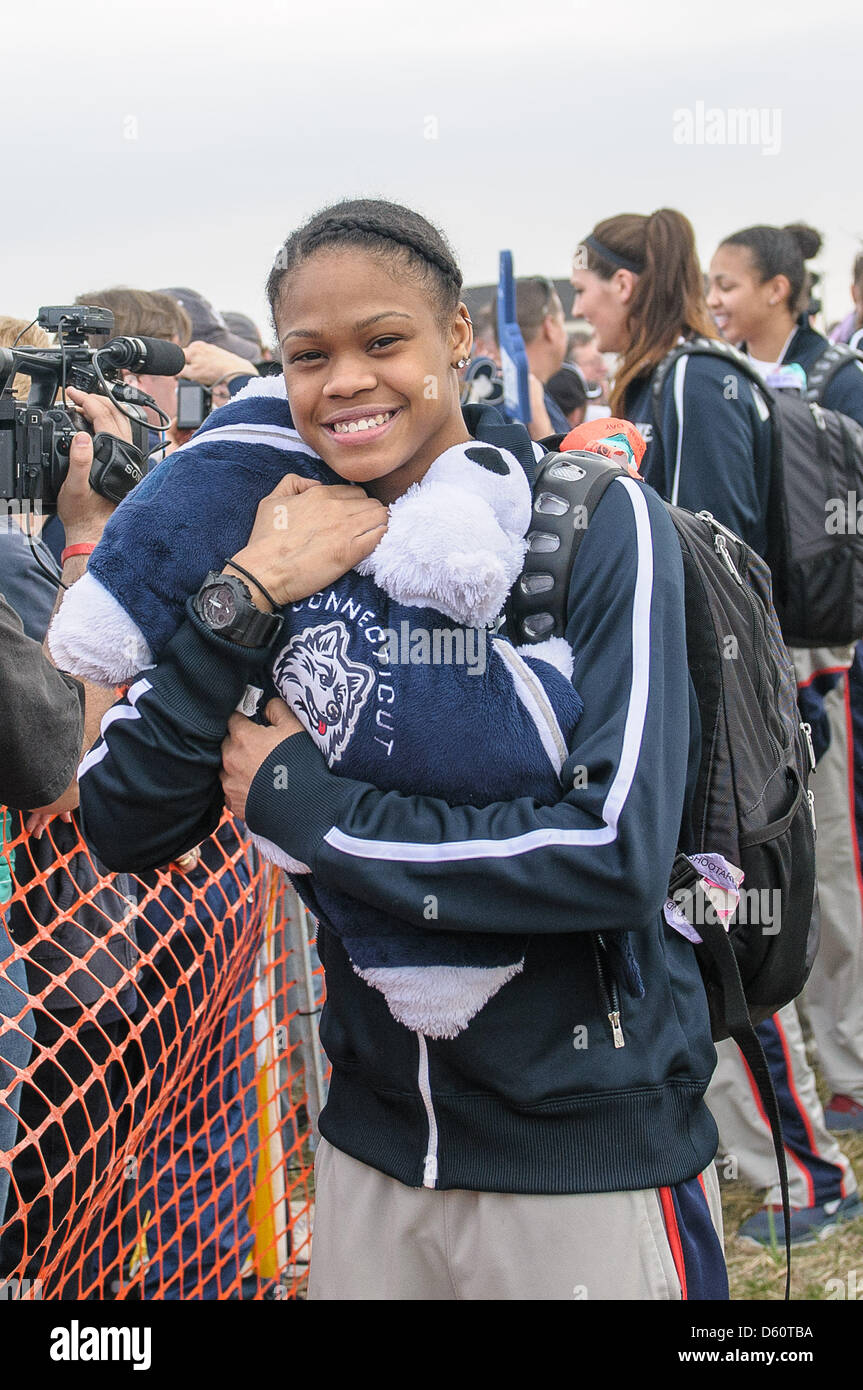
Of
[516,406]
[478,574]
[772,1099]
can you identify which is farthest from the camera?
[516,406]

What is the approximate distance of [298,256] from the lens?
5.48 feet

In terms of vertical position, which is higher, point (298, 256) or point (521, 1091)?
point (298, 256)

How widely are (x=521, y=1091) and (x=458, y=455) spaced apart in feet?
2.57

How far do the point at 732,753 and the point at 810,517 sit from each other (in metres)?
1.93

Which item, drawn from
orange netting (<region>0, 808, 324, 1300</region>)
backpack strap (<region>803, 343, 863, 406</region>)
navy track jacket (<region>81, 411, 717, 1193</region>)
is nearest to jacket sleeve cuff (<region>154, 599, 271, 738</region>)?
navy track jacket (<region>81, 411, 717, 1193</region>)

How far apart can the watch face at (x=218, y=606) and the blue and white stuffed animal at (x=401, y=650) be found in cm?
5

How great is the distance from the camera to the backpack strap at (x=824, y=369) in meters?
4.41

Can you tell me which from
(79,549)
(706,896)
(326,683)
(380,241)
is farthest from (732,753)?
(79,549)

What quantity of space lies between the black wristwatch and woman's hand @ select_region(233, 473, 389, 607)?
0.09 feet

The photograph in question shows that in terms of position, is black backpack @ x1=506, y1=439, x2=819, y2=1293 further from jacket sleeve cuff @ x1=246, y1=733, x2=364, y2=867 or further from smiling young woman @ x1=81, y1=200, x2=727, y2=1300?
jacket sleeve cuff @ x1=246, y1=733, x2=364, y2=867

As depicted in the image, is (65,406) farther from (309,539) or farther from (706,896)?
(706,896)

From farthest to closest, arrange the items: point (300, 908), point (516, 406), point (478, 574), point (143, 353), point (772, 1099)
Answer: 1. point (516, 406)
2. point (300, 908)
3. point (143, 353)
4. point (772, 1099)
5. point (478, 574)
